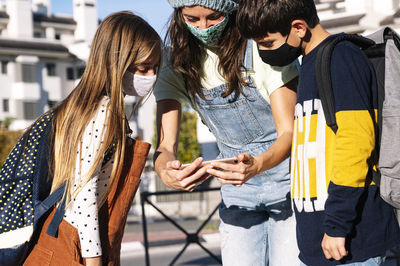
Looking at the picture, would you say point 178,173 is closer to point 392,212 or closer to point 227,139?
point 227,139

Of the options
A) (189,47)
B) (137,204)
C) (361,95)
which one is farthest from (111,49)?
(137,204)

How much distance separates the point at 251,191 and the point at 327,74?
0.84 metres

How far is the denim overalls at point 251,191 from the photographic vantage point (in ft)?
9.23

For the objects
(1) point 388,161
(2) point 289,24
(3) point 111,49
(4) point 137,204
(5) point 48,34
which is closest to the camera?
(1) point 388,161

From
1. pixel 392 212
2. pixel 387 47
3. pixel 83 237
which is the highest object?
pixel 387 47

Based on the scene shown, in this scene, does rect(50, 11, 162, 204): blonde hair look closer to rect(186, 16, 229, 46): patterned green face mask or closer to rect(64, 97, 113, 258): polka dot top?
rect(64, 97, 113, 258): polka dot top

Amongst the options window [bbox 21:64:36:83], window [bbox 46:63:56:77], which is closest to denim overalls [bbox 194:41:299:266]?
window [bbox 21:64:36:83]

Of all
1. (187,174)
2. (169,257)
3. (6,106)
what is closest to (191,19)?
(187,174)

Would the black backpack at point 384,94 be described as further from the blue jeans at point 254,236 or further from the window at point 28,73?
the window at point 28,73

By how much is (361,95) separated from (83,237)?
121 cm

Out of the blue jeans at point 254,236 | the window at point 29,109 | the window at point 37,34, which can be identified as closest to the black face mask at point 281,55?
the blue jeans at point 254,236

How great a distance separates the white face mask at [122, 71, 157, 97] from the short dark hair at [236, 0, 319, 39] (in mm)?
559

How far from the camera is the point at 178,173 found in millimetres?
2529

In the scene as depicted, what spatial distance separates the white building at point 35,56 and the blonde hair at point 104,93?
39.1 m
